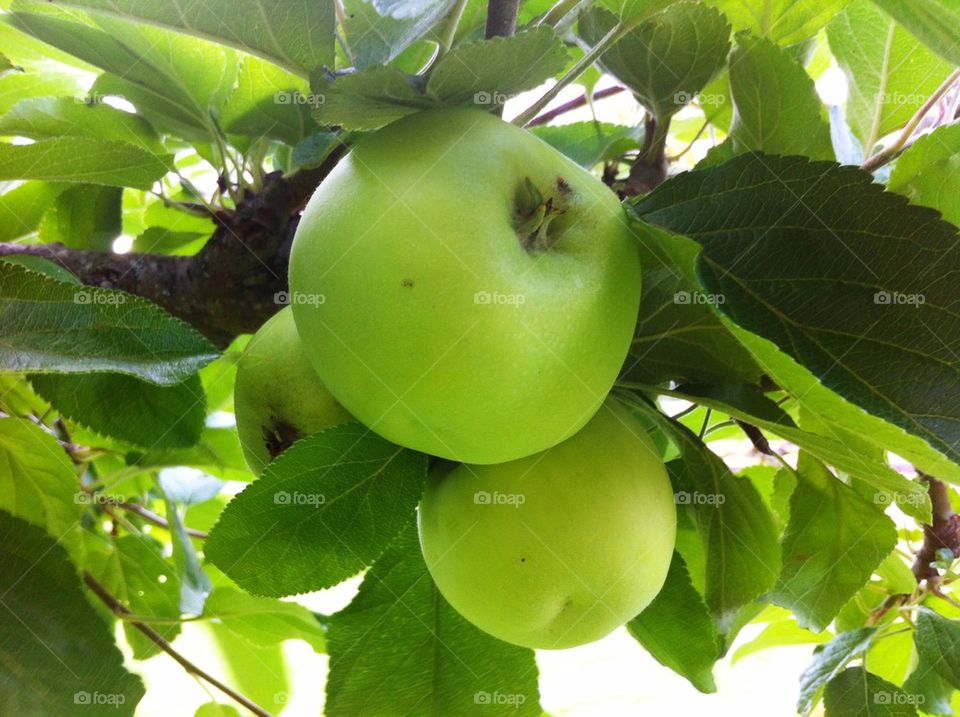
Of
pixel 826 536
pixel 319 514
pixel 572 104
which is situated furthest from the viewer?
pixel 572 104

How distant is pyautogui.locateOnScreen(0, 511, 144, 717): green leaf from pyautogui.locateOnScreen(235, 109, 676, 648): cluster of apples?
0.60ft

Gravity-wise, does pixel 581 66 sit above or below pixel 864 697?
above

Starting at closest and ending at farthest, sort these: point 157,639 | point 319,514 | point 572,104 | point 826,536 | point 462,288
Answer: point 462,288 → point 319,514 → point 826,536 → point 157,639 → point 572,104

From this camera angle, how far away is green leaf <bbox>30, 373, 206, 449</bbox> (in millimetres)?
517

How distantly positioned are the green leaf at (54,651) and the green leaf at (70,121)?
30 cm

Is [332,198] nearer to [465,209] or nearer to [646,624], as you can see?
[465,209]

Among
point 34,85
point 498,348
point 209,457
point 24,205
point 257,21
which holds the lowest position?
point 498,348

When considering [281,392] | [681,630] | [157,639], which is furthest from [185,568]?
[681,630]

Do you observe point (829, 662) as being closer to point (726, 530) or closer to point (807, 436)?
point (726, 530)

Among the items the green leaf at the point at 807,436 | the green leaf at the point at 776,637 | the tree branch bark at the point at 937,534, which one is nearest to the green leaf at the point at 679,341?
the green leaf at the point at 807,436

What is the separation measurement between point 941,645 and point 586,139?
1.70ft

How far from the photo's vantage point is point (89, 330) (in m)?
0.41

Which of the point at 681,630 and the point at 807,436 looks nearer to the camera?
the point at 807,436

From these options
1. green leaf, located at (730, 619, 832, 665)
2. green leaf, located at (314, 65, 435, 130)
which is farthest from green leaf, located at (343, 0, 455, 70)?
green leaf, located at (730, 619, 832, 665)
